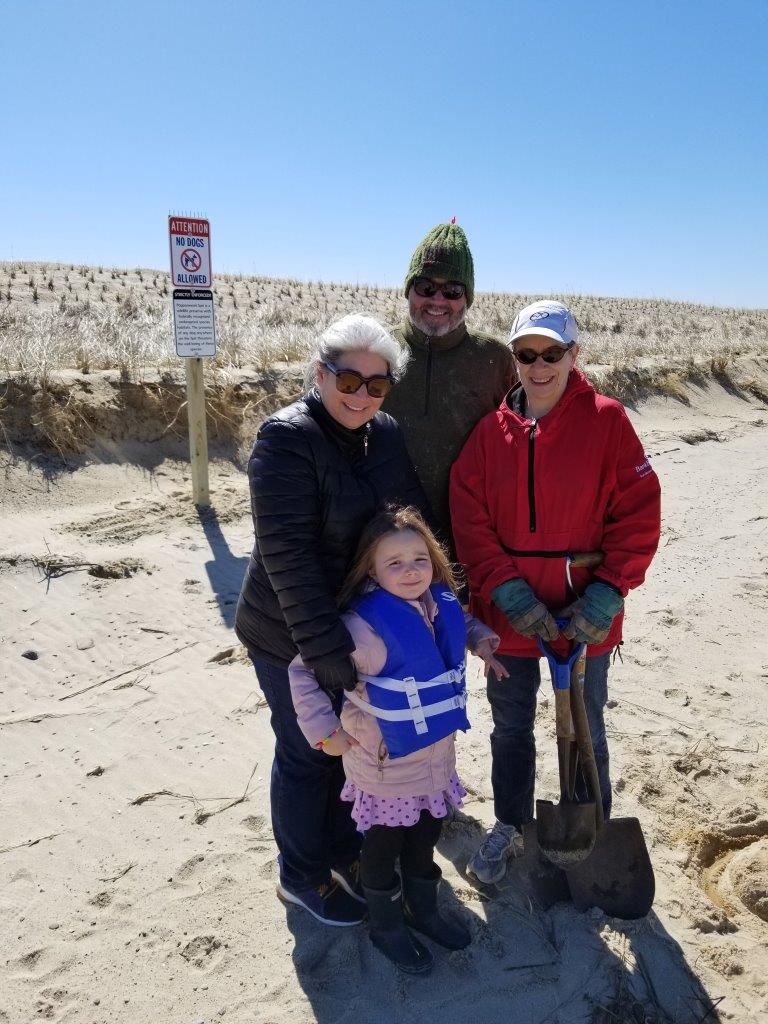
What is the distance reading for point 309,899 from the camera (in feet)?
8.99

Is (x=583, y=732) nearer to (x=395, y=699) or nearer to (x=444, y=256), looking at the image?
(x=395, y=699)

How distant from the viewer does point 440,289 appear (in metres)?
2.93

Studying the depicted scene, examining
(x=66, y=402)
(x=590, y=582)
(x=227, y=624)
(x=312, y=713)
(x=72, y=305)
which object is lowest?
(x=227, y=624)

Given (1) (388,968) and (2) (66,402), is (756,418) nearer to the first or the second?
(2) (66,402)

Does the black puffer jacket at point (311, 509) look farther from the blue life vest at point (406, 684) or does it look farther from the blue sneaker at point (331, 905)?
the blue sneaker at point (331, 905)

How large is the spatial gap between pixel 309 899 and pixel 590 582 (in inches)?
61.0

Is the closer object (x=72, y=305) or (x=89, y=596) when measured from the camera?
(x=89, y=596)

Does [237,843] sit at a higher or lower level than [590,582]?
lower

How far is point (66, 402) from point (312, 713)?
6209mm

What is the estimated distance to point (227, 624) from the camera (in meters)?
5.12

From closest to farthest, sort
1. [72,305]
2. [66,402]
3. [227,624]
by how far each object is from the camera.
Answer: [227,624] → [66,402] → [72,305]

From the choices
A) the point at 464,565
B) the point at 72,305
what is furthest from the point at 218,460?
the point at 72,305

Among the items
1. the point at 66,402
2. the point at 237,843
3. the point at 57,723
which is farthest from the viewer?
the point at 66,402

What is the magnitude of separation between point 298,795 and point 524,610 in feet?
3.40
